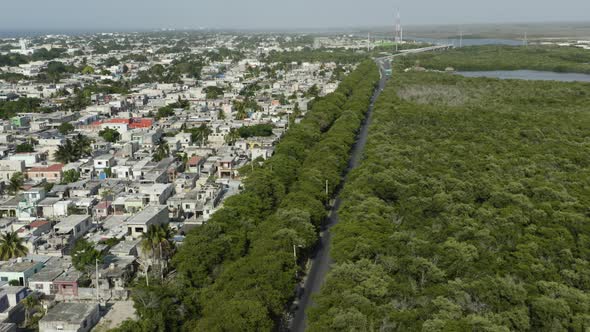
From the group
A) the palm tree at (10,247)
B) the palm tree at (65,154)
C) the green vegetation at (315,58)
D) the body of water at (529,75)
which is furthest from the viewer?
the green vegetation at (315,58)

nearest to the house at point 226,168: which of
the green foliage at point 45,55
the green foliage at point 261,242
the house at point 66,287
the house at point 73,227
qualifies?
the green foliage at point 261,242

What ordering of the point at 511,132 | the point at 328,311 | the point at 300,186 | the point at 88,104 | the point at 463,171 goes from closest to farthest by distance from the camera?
the point at 328,311
the point at 300,186
the point at 463,171
the point at 511,132
the point at 88,104

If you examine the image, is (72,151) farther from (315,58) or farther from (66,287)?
(315,58)

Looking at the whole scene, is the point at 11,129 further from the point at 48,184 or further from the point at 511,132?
the point at 511,132

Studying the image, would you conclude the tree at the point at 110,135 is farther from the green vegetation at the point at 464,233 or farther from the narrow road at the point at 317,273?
the green vegetation at the point at 464,233

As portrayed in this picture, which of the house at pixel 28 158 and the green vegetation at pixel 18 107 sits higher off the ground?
the green vegetation at pixel 18 107

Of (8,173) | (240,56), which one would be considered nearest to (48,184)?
(8,173)
